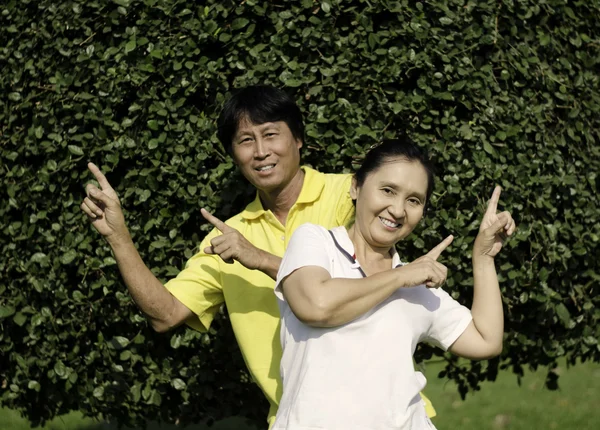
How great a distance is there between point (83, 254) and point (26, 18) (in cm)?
115

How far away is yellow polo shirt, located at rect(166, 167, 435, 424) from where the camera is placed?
3.73m

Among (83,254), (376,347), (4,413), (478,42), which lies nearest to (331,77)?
(478,42)

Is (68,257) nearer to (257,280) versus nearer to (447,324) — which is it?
(257,280)

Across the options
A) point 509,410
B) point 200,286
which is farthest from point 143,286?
point 509,410

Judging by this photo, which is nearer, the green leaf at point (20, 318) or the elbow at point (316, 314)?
the elbow at point (316, 314)

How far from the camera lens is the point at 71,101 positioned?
14.5 feet

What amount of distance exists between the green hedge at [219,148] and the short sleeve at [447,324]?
996 mm

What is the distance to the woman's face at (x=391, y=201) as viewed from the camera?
312cm

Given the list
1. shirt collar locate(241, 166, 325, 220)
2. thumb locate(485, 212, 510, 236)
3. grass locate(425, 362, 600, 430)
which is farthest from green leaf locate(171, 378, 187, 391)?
grass locate(425, 362, 600, 430)

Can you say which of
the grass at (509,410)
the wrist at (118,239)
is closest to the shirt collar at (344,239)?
the wrist at (118,239)

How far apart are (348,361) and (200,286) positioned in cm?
106

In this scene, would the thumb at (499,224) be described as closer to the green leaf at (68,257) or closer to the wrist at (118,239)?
the wrist at (118,239)

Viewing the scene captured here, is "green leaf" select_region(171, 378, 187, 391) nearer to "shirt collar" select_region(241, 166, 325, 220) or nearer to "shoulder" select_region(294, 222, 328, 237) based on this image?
"shirt collar" select_region(241, 166, 325, 220)

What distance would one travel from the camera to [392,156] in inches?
125
